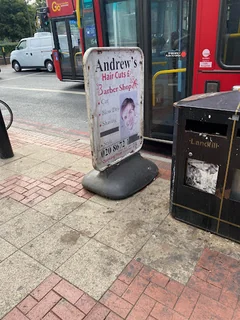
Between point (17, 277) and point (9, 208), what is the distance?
110cm

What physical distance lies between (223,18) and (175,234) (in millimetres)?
2537

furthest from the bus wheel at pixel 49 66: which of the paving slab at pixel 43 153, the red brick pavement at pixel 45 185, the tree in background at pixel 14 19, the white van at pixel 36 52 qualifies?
the tree in background at pixel 14 19

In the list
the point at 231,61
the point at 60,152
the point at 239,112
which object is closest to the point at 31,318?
the point at 239,112

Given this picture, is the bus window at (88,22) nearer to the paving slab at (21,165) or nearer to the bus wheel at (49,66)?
the paving slab at (21,165)

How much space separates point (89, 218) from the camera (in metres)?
2.87

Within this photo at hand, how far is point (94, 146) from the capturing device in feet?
9.59

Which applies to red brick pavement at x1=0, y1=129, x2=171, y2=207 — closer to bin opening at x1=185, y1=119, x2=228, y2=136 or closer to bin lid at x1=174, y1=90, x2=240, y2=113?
bin opening at x1=185, y1=119, x2=228, y2=136

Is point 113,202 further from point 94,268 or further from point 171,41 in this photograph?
point 171,41

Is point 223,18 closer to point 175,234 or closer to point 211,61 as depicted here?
point 211,61

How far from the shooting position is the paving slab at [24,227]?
2.62 m

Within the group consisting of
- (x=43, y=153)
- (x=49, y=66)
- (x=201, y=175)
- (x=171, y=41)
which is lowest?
(x=43, y=153)

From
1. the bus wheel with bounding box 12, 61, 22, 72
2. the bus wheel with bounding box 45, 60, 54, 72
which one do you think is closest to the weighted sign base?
the bus wheel with bounding box 45, 60, 54, 72

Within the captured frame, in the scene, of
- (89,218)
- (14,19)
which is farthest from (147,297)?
(14,19)

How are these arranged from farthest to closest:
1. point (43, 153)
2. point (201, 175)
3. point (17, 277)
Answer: point (43, 153) < point (201, 175) < point (17, 277)
